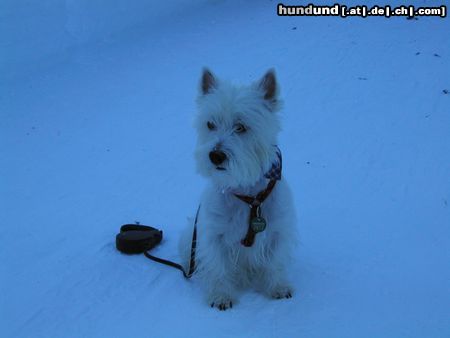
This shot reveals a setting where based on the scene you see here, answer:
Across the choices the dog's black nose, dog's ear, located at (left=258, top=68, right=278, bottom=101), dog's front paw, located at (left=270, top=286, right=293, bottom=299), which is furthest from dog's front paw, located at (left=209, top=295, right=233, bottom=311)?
dog's ear, located at (left=258, top=68, right=278, bottom=101)

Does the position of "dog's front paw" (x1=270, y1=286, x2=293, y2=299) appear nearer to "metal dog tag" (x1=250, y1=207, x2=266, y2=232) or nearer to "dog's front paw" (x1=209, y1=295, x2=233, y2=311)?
"dog's front paw" (x1=209, y1=295, x2=233, y2=311)

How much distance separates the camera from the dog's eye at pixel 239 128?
3.03 meters

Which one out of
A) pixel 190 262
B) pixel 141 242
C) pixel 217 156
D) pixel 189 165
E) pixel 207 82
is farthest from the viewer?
pixel 189 165

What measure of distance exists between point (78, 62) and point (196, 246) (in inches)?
248

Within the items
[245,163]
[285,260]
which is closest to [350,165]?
[285,260]

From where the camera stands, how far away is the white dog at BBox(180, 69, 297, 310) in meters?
2.99

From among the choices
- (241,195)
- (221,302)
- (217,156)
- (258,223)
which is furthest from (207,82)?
(221,302)

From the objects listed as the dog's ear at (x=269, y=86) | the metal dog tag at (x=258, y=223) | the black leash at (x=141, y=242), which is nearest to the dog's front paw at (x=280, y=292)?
the metal dog tag at (x=258, y=223)

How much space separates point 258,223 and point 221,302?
0.59 m

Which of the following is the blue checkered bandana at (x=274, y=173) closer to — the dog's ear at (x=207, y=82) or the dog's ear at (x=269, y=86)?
the dog's ear at (x=269, y=86)

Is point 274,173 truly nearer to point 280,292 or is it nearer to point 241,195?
point 241,195

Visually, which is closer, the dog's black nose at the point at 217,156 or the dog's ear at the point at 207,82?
the dog's black nose at the point at 217,156

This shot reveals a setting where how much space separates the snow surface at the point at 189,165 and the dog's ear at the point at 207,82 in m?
1.37

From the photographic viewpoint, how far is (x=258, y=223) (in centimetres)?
312
